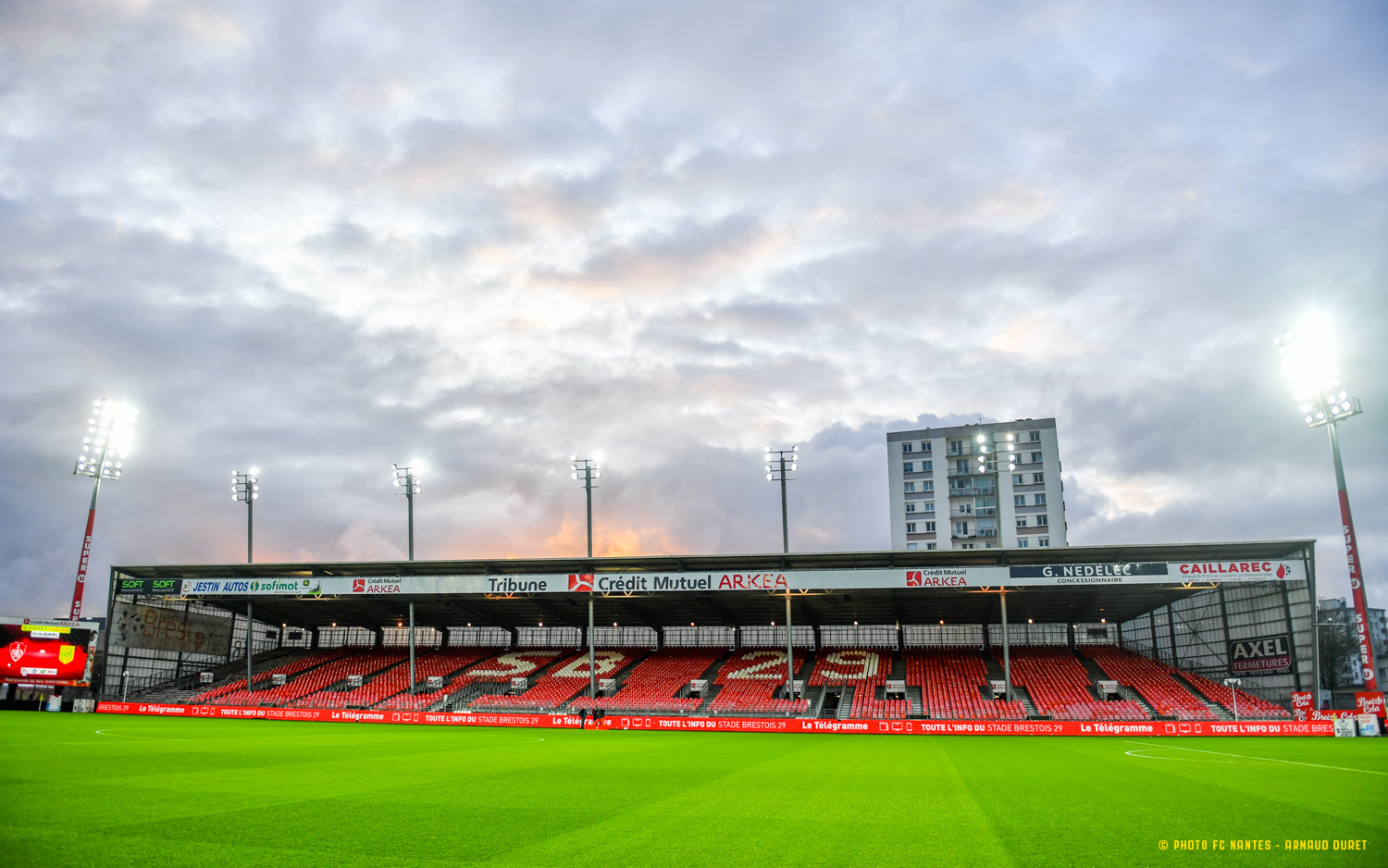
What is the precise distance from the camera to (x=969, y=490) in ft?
290

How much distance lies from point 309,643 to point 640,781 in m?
59.8

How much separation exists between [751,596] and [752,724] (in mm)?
9922

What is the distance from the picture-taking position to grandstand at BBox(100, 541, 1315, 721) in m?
43.5

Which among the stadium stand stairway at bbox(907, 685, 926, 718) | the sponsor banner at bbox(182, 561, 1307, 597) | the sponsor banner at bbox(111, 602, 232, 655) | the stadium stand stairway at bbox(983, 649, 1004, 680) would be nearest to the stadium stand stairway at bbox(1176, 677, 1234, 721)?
the sponsor banner at bbox(182, 561, 1307, 597)

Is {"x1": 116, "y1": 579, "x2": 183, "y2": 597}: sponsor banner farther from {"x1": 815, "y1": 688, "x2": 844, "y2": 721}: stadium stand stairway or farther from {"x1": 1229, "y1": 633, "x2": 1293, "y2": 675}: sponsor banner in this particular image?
{"x1": 1229, "y1": 633, "x2": 1293, "y2": 675}: sponsor banner

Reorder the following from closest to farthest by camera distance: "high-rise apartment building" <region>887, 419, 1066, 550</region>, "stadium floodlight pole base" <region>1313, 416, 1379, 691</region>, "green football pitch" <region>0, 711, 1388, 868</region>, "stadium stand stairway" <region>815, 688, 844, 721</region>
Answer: "green football pitch" <region>0, 711, 1388, 868</region>, "stadium floodlight pole base" <region>1313, 416, 1379, 691</region>, "stadium stand stairway" <region>815, 688, 844, 721</region>, "high-rise apartment building" <region>887, 419, 1066, 550</region>

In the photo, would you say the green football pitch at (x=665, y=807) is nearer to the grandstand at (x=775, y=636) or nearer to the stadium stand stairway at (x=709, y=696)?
the grandstand at (x=775, y=636)

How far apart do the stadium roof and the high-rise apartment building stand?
30.6 meters

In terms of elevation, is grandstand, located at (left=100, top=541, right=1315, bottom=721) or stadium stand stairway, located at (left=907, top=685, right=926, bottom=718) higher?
A: grandstand, located at (left=100, top=541, right=1315, bottom=721)

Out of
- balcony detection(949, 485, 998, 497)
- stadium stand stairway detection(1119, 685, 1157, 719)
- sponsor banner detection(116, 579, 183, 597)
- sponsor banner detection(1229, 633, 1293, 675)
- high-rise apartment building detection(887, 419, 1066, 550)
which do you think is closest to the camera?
sponsor banner detection(1229, 633, 1293, 675)

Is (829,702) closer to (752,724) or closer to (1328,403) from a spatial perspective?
(752,724)

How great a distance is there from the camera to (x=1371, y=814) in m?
11.7

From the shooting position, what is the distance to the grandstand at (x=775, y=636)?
4347 centimetres

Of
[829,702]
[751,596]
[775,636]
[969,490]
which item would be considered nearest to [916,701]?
[829,702]
